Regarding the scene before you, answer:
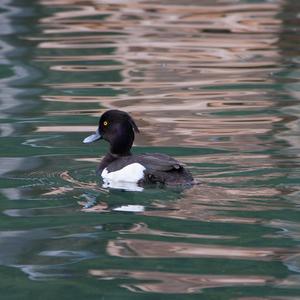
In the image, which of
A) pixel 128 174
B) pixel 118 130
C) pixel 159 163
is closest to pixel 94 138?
pixel 118 130

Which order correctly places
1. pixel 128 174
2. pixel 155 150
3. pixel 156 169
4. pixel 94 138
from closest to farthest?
1. pixel 156 169
2. pixel 128 174
3. pixel 94 138
4. pixel 155 150

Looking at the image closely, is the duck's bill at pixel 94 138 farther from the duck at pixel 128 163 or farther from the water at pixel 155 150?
the water at pixel 155 150

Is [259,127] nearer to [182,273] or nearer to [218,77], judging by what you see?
[218,77]

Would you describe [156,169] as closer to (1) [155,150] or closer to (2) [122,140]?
(2) [122,140]

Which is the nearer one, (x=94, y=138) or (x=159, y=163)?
(x=159, y=163)

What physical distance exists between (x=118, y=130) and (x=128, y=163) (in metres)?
0.56

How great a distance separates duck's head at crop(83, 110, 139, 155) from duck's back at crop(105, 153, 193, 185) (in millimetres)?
377

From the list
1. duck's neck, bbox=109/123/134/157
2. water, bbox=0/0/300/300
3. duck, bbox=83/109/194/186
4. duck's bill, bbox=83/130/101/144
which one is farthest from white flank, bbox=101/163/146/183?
duck's bill, bbox=83/130/101/144

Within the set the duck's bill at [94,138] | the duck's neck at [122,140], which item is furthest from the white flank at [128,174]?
the duck's bill at [94,138]

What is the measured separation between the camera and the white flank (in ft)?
32.3

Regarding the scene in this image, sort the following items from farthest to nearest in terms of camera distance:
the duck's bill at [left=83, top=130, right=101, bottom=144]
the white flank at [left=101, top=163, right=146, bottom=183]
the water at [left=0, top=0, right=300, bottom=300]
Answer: the duck's bill at [left=83, top=130, right=101, bottom=144]
the white flank at [left=101, top=163, right=146, bottom=183]
the water at [left=0, top=0, right=300, bottom=300]

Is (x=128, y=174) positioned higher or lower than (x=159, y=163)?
lower

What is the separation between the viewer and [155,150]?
11.5 metres

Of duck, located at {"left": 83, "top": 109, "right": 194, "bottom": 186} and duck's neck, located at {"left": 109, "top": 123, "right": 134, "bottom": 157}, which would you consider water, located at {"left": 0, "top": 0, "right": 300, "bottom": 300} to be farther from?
duck's neck, located at {"left": 109, "top": 123, "right": 134, "bottom": 157}
